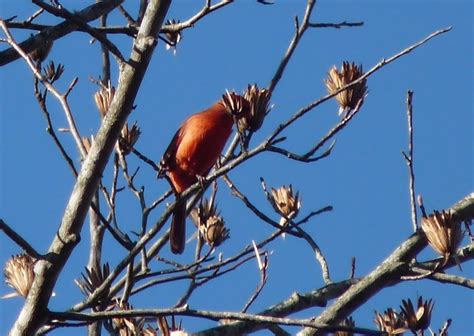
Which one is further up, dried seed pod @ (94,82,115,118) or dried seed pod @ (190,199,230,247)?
dried seed pod @ (94,82,115,118)

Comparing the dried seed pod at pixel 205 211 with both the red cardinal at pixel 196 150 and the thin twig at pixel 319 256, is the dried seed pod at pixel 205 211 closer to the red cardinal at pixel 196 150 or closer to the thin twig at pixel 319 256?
the thin twig at pixel 319 256

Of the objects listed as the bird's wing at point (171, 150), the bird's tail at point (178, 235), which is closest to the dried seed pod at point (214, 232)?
the bird's tail at point (178, 235)

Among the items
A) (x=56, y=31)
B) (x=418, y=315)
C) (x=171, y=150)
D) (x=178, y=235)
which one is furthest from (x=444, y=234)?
(x=171, y=150)

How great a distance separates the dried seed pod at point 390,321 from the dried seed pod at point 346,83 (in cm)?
69

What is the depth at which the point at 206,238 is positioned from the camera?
11.1 feet

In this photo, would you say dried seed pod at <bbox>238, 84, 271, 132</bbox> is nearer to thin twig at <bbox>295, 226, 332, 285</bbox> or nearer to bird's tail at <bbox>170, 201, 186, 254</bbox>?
thin twig at <bbox>295, 226, 332, 285</bbox>

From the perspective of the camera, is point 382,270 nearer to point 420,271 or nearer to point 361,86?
point 420,271

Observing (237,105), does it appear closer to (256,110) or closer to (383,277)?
(256,110)

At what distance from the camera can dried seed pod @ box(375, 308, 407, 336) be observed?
8.48 feet

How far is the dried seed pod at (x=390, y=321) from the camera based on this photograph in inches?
102

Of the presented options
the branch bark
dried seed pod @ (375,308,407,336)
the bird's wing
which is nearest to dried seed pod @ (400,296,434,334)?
dried seed pod @ (375,308,407,336)

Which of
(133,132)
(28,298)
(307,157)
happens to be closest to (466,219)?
(307,157)

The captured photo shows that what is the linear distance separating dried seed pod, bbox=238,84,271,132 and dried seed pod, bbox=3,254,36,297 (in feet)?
2.70

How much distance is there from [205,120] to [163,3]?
1.90 metres
